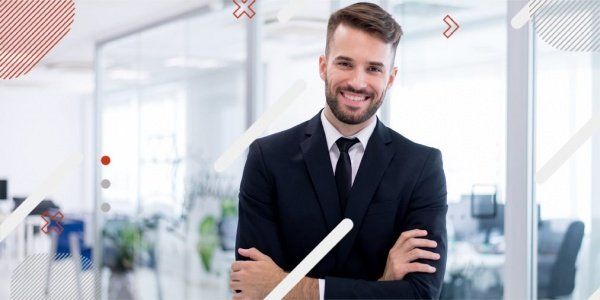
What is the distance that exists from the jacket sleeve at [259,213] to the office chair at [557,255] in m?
1.28

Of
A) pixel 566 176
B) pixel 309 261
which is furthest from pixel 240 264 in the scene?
pixel 566 176

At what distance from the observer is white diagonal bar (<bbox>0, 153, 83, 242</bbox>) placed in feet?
6.19

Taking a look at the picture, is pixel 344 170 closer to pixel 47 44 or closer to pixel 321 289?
pixel 321 289

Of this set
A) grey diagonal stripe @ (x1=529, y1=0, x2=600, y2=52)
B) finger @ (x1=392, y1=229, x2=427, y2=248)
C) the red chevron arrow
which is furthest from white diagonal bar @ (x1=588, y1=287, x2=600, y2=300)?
finger @ (x1=392, y1=229, x2=427, y2=248)

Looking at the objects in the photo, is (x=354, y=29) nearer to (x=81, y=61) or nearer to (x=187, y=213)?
(x=187, y=213)

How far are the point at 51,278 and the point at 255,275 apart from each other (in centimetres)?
92

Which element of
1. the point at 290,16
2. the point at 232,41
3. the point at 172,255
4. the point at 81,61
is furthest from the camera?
the point at 81,61

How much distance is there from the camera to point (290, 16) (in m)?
3.43

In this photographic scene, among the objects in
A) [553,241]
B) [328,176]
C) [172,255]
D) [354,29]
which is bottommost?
[172,255]

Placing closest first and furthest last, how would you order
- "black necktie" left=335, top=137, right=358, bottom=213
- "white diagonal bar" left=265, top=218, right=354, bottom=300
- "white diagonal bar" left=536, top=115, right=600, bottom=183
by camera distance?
"white diagonal bar" left=265, top=218, right=354, bottom=300 → "black necktie" left=335, top=137, right=358, bottom=213 → "white diagonal bar" left=536, top=115, right=600, bottom=183

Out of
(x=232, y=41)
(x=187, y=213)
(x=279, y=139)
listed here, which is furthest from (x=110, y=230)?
(x=279, y=139)

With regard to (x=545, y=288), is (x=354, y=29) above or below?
above

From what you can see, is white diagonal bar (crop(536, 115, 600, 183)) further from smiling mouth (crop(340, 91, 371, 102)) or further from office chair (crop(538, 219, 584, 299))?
smiling mouth (crop(340, 91, 371, 102))

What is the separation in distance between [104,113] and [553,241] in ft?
9.64
